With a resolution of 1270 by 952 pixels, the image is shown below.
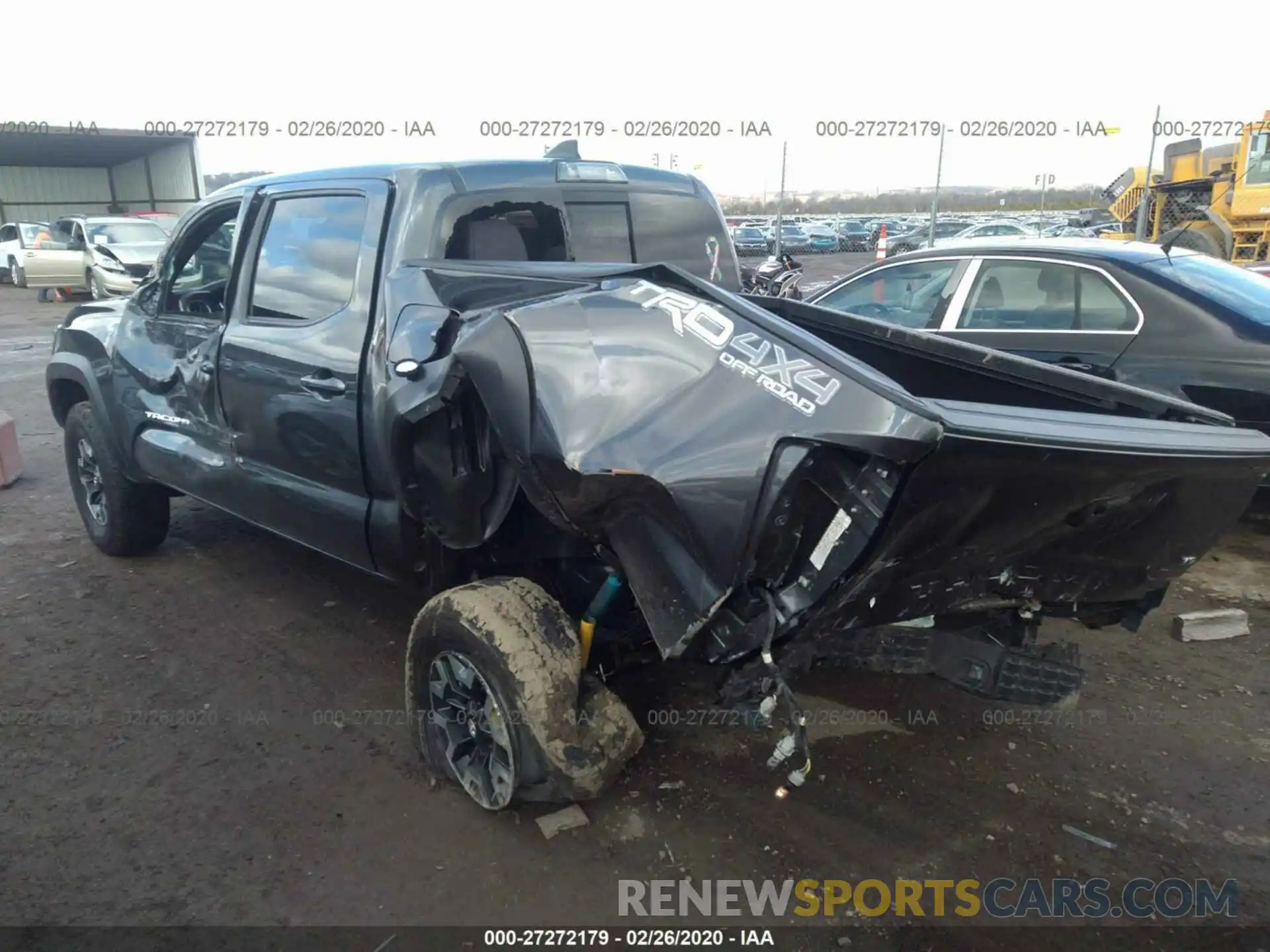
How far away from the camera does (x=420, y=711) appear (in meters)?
3.19

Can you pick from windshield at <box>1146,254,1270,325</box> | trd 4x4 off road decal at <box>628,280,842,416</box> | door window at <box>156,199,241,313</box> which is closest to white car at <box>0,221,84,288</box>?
door window at <box>156,199,241,313</box>

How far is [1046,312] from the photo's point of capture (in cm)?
528

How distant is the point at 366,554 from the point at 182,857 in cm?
114

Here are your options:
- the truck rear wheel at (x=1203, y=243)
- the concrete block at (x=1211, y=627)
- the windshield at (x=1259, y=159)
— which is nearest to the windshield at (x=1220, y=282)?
the concrete block at (x=1211, y=627)

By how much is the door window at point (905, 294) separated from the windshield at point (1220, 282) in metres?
1.17

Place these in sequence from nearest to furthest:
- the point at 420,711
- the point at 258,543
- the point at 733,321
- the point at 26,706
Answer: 1. the point at 733,321
2. the point at 420,711
3. the point at 26,706
4. the point at 258,543

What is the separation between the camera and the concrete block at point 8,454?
666 centimetres

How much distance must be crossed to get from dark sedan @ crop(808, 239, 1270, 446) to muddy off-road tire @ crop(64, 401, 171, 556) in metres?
4.71

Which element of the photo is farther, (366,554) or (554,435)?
(366,554)

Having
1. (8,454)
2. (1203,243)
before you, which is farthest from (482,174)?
(1203,243)

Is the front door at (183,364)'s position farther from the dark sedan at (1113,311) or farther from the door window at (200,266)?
the dark sedan at (1113,311)

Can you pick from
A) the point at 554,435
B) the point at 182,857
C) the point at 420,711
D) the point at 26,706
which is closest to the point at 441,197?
the point at 554,435

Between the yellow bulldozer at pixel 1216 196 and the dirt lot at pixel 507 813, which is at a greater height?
the yellow bulldozer at pixel 1216 196

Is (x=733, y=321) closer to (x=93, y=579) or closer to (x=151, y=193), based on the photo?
(x=93, y=579)
